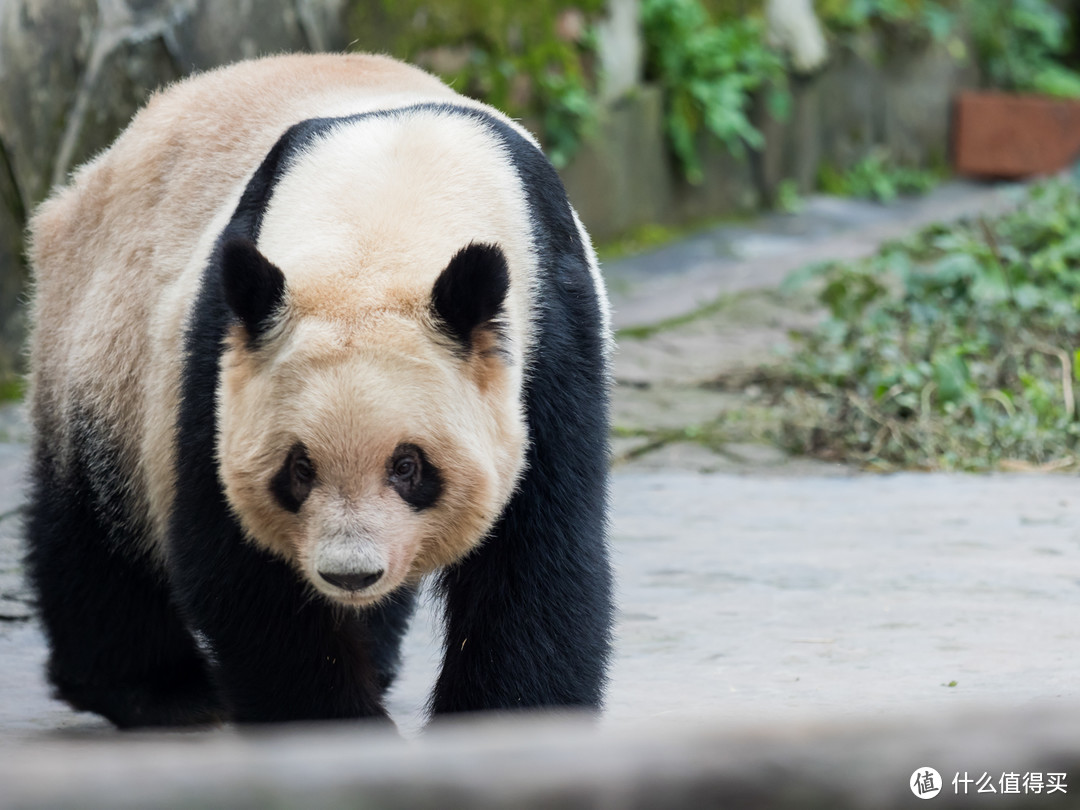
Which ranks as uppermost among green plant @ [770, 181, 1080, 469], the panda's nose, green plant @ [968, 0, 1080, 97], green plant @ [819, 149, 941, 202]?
the panda's nose

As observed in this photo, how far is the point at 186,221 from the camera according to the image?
12.1 feet

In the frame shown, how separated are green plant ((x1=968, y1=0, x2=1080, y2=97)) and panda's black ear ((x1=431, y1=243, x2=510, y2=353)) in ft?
44.9

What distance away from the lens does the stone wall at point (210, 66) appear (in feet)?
22.7

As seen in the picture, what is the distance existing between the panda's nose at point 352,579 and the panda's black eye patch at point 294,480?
0.19 m

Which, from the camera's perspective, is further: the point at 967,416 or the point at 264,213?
the point at 967,416

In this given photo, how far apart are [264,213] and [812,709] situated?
5.59 feet

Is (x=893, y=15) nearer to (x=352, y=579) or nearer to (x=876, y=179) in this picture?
(x=876, y=179)

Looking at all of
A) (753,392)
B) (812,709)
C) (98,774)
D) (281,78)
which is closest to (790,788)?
(98,774)

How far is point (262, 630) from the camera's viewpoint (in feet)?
10.3

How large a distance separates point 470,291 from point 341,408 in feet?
1.15

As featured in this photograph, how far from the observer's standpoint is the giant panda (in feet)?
9.24

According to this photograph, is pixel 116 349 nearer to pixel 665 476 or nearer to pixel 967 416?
pixel 665 476

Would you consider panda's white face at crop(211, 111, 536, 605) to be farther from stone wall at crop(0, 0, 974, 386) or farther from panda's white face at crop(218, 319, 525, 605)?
stone wall at crop(0, 0, 974, 386)

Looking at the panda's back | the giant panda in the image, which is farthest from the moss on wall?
the giant panda
